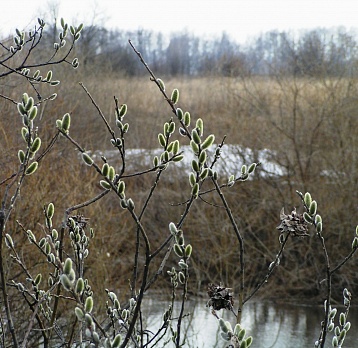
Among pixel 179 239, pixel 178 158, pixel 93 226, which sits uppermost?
pixel 178 158

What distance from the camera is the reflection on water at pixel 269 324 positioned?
6910 millimetres

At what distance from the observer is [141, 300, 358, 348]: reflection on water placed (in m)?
6.91

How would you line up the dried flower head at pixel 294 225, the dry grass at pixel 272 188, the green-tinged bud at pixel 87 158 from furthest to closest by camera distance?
the dry grass at pixel 272 188 → the dried flower head at pixel 294 225 → the green-tinged bud at pixel 87 158

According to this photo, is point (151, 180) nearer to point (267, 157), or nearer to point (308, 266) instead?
point (267, 157)

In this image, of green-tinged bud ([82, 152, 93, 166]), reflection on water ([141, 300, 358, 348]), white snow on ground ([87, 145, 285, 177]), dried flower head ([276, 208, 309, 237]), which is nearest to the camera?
green-tinged bud ([82, 152, 93, 166])

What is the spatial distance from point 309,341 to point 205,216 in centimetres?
269

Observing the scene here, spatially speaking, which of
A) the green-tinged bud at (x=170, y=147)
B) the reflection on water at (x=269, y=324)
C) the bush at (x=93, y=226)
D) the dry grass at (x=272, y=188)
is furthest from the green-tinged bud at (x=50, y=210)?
the dry grass at (x=272, y=188)

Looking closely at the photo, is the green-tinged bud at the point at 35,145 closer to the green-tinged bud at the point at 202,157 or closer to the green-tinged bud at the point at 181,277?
the green-tinged bud at the point at 202,157

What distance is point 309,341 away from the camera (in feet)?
23.5

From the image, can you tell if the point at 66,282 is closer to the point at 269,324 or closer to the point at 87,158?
the point at 87,158

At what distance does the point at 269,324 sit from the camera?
25.6 feet

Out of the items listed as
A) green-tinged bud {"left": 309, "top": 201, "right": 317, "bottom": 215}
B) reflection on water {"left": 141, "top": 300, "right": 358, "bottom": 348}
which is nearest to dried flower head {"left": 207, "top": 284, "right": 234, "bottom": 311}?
green-tinged bud {"left": 309, "top": 201, "right": 317, "bottom": 215}

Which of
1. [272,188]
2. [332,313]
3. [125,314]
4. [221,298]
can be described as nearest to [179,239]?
[221,298]

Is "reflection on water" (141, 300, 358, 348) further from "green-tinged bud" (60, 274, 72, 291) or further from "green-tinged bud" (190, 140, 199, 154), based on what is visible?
"green-tinged bud" (60, 274, 72, 291)
